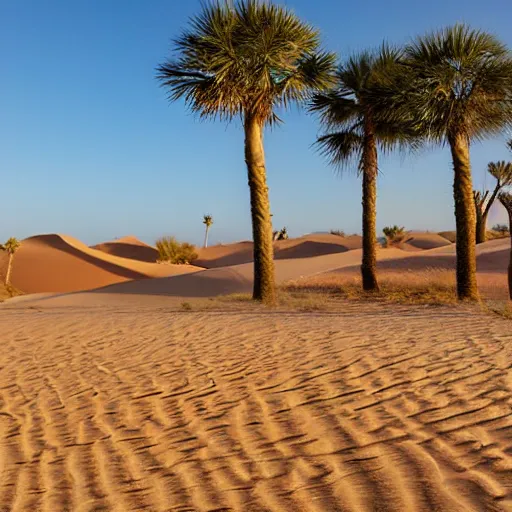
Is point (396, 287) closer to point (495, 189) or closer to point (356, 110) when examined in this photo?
point (356, 110)

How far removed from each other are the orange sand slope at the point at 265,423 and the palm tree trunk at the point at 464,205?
629 cm

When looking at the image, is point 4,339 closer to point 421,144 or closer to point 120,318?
point 120,318

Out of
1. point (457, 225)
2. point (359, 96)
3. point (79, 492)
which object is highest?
point (359, 96)

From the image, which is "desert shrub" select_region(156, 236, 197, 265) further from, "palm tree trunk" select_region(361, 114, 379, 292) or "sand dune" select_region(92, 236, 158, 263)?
"palm tree trunk" select_region(361, 114, 379, 292)

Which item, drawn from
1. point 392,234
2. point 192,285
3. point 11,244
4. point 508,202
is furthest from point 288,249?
point 508,202

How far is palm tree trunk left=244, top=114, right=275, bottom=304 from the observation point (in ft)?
52.0

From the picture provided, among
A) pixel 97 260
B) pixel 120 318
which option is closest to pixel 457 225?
pixel 120 318

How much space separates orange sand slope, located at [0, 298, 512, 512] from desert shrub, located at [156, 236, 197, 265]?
41459 millimetres

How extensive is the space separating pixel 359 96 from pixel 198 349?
12.2 meters

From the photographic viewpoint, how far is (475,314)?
38.2ft

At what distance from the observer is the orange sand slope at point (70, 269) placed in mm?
42562

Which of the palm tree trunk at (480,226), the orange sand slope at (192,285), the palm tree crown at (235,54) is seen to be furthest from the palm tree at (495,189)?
the palm tree crown at (235,54)

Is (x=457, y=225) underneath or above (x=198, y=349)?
above

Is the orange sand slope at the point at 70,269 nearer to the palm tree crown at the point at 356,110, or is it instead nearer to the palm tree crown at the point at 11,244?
the palm tree crown at the point at 11,244
